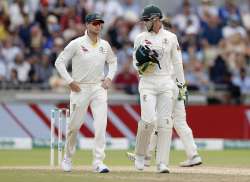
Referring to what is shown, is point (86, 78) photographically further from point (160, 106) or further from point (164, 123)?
point (164, 123)

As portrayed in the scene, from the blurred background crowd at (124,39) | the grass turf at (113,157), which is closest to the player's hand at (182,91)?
the grass turf at (113,157)

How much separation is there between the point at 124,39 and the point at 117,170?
28.3 feet

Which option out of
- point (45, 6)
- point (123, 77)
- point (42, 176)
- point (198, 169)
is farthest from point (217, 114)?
point (42, 176)

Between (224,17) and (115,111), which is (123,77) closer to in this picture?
(115,111)

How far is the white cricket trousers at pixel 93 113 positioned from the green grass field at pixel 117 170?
31 cm

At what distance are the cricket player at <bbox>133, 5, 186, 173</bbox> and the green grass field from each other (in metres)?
0.48

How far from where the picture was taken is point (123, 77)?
19312 mm

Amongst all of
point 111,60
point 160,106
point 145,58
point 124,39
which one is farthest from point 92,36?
point 124,39

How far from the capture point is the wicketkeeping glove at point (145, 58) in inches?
455

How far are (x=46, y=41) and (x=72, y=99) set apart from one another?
852 cm

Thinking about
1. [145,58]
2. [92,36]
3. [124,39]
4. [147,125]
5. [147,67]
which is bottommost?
[147,125]

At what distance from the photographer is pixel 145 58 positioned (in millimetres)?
11547

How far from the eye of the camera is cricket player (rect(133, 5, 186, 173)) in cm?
1157

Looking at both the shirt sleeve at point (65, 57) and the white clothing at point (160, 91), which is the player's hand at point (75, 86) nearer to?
the shirt sleeve at point (65, 57)
